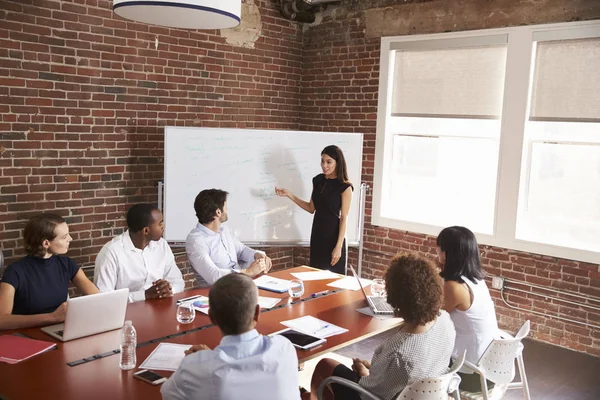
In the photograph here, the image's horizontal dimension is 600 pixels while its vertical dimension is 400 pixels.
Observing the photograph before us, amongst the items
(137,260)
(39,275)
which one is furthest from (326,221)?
(39,275)

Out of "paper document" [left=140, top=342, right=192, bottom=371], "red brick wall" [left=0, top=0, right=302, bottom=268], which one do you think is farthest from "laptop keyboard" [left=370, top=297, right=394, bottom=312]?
"red brick wall" [left=0, top=0, right=302, bottom=268]

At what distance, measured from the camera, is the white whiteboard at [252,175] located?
5.05 metres

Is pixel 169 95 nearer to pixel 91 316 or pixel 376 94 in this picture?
pixel 376 94

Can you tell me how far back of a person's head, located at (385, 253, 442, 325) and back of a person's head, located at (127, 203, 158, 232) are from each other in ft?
5.36

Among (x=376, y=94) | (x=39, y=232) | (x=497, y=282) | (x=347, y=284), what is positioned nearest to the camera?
(x=39, y=232)

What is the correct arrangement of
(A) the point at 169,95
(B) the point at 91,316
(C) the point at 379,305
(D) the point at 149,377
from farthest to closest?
1. (A) the point at 169,95
2. (C) the point at 379,305
3. (B) the point at 91,316
4. (D) the point at 149,377

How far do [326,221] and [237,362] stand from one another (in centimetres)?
322

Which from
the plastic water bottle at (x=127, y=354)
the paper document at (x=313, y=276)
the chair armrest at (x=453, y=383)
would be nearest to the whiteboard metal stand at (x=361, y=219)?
the paper document at (x=313, y=276)

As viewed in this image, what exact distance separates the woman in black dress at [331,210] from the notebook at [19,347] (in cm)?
290

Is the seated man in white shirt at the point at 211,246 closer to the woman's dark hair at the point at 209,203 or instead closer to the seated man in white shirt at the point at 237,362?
the woman's dark hair at the point at 209,203

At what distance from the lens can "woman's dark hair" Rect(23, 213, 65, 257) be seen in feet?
9.86

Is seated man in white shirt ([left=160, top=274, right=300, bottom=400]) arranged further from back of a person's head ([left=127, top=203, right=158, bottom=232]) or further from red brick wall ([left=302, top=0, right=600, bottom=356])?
red brick wall ([left=302, top=0, right=600, bottom=356])

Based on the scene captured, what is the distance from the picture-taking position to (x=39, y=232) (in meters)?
3.01

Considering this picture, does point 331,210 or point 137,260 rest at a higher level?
point 331,210
